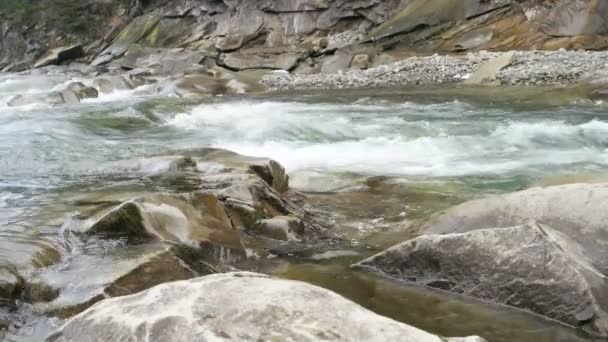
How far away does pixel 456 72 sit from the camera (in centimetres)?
1889

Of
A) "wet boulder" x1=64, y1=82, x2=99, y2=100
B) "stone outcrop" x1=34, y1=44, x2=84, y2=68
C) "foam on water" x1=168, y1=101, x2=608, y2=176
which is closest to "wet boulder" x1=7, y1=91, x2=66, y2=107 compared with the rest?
"wet boulder" x1=64, y1=82, x2=99, y2=100

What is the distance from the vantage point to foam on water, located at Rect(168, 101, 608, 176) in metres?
9.23

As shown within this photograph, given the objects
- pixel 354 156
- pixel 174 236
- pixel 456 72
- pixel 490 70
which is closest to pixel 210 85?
pixel 456 72

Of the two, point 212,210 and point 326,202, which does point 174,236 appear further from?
point 326,202

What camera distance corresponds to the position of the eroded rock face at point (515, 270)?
12.8 ft

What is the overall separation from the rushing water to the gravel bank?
1567mm

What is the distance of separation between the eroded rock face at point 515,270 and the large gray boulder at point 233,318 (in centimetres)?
129

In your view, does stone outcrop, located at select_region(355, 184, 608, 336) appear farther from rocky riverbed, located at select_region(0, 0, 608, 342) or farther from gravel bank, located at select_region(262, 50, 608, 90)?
gravel bank, located at select_region(262, 50, 608, 90)

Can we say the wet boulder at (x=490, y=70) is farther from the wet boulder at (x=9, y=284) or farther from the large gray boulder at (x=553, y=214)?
the wet boulder at (x=9, y=284)

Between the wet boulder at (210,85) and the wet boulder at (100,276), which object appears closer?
the wet boulder at (100,276)

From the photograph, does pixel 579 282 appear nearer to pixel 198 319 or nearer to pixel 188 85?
pixel 198 319

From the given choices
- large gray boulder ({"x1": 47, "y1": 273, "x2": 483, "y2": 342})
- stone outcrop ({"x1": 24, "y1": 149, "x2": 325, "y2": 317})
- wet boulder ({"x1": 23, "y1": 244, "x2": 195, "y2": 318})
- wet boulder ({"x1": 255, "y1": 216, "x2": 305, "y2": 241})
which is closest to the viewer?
large gray boulder ({"x1": 47, "y1": 273, "x2": 483, "y2": 342})

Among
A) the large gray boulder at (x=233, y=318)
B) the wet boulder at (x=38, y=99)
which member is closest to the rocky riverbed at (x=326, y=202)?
the large gray boulder at (x=233, y=318)

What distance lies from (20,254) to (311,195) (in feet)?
12.0
